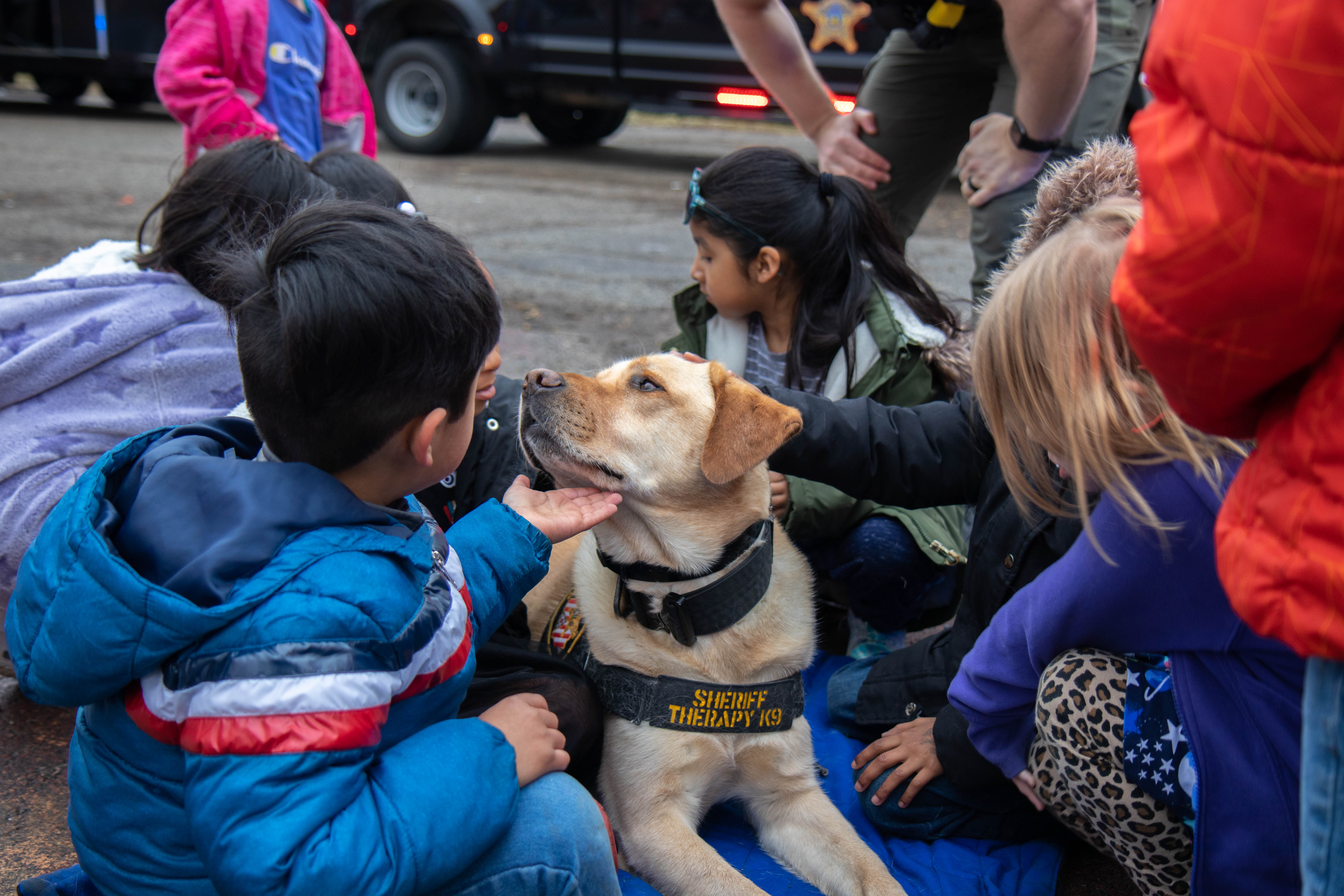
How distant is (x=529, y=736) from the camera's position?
5.98 ft

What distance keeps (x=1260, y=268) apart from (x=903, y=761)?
1.66 metres

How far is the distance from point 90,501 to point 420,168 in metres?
9.52

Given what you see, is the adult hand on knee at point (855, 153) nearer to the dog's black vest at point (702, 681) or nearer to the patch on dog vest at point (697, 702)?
the dog's black vest at point (702, 681)

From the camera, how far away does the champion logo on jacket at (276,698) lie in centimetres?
134

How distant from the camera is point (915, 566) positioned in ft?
9.31

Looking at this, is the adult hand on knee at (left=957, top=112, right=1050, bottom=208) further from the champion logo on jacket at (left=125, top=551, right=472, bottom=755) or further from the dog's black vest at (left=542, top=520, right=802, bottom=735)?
the champion logo on jacket at (left=125, top=551, right=472, bottom=755)

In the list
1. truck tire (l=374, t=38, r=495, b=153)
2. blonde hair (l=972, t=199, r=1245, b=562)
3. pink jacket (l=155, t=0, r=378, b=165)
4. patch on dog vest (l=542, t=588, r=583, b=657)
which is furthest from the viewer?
truck tire (l=374, t=38, r=495, b=153)

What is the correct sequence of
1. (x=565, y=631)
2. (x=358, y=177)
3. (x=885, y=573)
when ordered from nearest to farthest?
(x=565, y=631) → (x=885, y=573) → (x=358, y=177)

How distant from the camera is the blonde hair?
5.28 ft

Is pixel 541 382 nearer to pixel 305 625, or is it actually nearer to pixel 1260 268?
pixel 305 625

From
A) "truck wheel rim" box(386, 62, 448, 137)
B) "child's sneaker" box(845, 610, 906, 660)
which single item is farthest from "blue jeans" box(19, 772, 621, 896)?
"truck wheel rim" box(386, 62, 448, 137)

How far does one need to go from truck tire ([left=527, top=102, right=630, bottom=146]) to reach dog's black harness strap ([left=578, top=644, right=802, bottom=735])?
36.4ft

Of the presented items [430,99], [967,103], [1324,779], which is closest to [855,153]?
[967,103]

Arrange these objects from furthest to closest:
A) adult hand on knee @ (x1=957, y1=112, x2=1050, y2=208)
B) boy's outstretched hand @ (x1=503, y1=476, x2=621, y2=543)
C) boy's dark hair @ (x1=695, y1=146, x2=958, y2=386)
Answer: adult hand on knee @ (x1=957, y1=112, x2=1050, y2=208)
boy's dark hair @ (x1=695, y1=146, x2=958, y2=386)
boy's outstretched hand @ (x1=503, y1=476, x2=621, y2=543)
